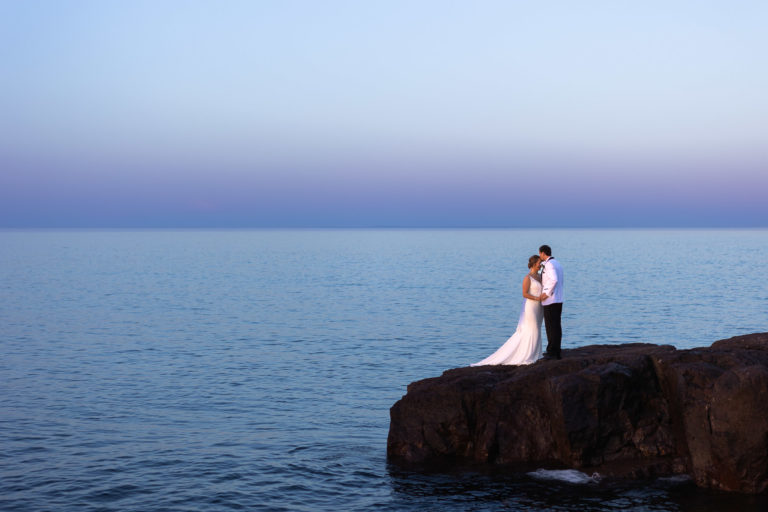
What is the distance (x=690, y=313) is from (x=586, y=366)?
37769 millimetres

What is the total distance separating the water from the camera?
54.7 feet

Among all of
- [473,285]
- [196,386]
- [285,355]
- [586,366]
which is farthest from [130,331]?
[473,285]

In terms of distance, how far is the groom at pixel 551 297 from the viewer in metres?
19.7

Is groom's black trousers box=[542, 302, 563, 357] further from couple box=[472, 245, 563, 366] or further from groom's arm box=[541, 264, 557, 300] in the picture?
groom's arm box=[541, 264, 557, 300]

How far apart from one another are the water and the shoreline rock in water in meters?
0.72

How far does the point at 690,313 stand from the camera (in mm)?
51594

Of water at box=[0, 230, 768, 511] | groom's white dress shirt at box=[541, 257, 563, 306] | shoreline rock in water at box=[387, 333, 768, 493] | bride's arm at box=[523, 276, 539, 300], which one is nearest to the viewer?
shoreline rock in water at box=[387, 333, 768, 493]

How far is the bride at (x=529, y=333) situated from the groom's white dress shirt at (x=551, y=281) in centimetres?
26

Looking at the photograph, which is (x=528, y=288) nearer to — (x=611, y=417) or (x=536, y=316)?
(x=536, y=316)

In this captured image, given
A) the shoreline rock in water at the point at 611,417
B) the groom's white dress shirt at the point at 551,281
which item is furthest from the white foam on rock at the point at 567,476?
the groom's white dress shirt at the point at 551,281

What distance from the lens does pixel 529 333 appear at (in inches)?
798

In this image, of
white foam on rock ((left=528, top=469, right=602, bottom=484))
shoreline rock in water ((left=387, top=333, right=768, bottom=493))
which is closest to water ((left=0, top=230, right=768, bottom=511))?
white foam on rock ((left=528, top=469, right=602, bottom=484))

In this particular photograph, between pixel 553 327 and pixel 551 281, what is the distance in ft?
4.18

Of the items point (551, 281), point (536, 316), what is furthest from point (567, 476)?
point (551, 281)
